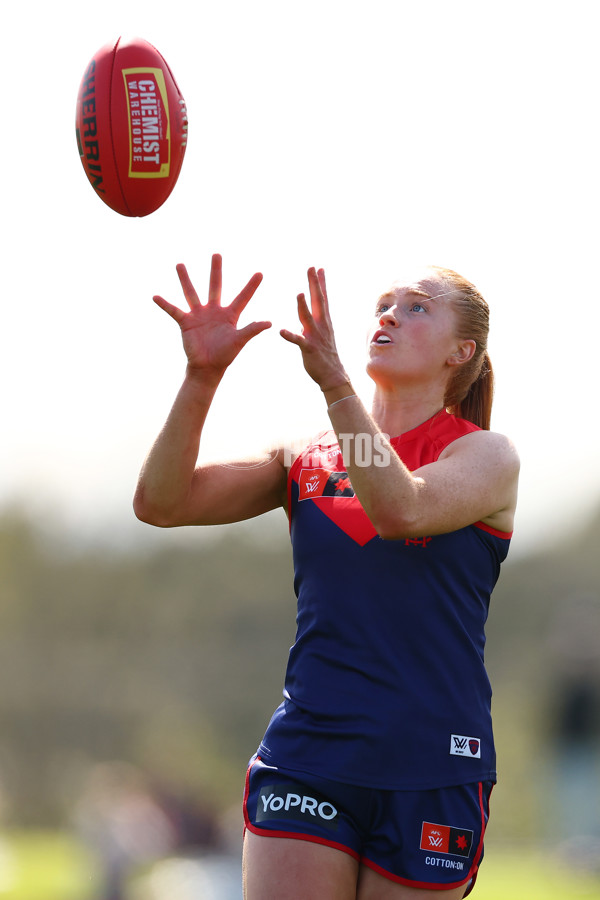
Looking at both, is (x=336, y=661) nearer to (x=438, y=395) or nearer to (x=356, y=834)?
(x=356, y=834)

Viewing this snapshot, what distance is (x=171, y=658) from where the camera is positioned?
29.3m

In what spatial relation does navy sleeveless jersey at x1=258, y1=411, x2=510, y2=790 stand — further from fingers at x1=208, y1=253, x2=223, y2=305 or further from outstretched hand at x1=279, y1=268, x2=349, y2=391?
fingers at x1=208, y1=253, x2=223, y2=305

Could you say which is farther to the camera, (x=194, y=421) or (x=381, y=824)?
(x=194, y=421)

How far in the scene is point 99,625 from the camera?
30.8m

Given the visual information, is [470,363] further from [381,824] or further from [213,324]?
[381,824]

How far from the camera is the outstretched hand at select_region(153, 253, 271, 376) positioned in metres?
3.15

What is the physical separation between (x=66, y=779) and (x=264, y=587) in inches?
346

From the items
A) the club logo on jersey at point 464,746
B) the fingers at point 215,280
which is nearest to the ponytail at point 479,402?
the fingers at point 215,280

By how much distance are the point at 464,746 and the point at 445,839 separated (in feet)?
0.81

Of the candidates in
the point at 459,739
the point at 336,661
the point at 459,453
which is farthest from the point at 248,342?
the point at 459,739

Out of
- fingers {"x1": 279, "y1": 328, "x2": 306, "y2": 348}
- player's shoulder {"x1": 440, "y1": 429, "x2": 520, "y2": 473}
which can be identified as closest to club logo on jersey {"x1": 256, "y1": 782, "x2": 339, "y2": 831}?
player's shoulder {"x1": 440, "y1": 429, "x2": 520, "y2": 473}

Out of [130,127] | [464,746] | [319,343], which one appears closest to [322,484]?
[319,343]

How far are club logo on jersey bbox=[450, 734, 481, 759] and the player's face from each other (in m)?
1.05

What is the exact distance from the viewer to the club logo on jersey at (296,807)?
2855mm
